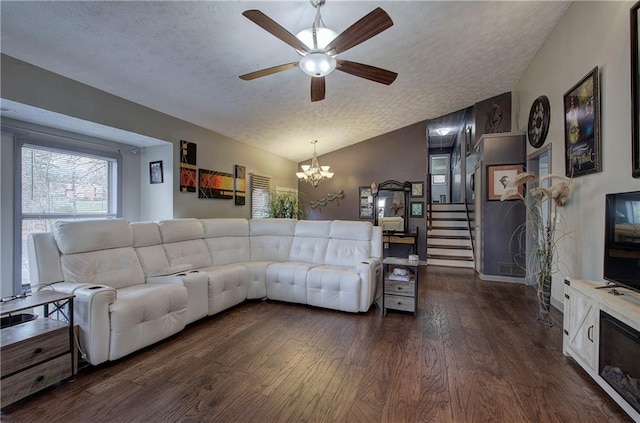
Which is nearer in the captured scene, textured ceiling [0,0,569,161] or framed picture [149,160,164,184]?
textured ceiling [0,0,569,161]

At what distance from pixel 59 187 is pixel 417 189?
645 centimetres

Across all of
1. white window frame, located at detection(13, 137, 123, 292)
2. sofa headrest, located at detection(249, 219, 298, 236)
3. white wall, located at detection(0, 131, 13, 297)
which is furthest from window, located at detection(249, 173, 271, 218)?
white wall, located at detection(0, 131, 13, 297)

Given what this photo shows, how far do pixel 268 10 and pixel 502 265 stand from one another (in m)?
5.32

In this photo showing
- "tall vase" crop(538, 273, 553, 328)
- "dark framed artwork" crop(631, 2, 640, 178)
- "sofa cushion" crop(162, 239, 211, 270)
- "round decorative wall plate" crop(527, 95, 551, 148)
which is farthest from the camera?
"round decorative wall plate" crop(527, 95, 551, 148)

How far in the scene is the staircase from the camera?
650cm

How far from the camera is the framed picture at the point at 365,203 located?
7109 mm

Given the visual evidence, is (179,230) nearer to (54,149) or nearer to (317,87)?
(54,149)

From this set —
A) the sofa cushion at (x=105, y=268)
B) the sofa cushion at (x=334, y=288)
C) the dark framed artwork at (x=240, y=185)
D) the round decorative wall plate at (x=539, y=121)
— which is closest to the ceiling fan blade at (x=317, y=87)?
the sofa cushion at (x=334, y=288)

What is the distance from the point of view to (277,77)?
3508 mm

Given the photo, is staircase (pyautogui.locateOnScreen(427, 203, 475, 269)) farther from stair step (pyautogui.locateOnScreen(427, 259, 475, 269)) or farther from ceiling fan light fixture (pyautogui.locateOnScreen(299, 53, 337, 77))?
ceiling fan light fixture (pyautogui.locateOnScreen(299, 53, 337, 77))

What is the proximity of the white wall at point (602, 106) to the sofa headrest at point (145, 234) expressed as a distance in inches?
189

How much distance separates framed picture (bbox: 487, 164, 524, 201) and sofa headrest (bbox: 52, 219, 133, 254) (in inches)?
224

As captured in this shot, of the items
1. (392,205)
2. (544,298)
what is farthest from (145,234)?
(392,205)

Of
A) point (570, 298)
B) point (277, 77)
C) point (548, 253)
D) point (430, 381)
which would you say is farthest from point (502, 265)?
point (277, 77)
